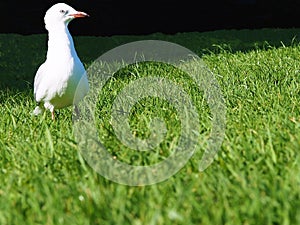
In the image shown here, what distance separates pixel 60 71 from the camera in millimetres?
3779

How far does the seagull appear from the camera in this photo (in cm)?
379

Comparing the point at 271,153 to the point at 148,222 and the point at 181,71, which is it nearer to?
the point at 148,222

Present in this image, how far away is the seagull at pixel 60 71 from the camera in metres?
3.79

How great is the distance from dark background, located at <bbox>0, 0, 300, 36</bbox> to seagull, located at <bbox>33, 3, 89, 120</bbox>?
7.78 meters

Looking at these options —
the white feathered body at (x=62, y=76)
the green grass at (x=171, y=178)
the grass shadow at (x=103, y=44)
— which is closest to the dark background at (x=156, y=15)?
the grass shadow at (x=103, y=44)

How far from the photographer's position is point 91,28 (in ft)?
39.5

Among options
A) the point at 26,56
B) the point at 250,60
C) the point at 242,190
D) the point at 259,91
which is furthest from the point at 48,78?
the point at 26,56

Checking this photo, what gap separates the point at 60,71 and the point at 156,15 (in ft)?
28.8

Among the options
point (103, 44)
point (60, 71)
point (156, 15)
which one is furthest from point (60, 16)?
point (156, 15)

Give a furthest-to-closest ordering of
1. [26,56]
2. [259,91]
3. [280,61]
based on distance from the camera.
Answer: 1. [26,56]
2. [280,61]
3. [259,91]

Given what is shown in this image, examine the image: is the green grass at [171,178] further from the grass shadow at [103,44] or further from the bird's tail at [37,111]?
the grass shadow at [103,44]

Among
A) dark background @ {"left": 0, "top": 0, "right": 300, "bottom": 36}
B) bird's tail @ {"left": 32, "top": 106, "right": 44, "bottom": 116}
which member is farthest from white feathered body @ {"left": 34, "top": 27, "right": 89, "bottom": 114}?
dark background @ {"left": 0, "top": 0, "right": 300, "bottom": 36}

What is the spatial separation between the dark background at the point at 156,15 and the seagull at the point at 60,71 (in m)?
7.78

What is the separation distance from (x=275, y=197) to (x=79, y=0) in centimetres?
1046
